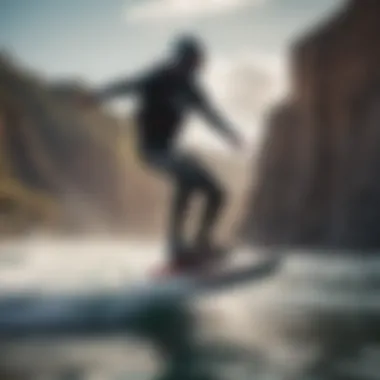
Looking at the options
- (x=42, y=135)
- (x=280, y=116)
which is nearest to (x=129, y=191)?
(x=42, y=135)

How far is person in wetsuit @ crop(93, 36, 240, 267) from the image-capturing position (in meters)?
2.03

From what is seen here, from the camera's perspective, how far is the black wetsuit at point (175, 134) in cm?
203

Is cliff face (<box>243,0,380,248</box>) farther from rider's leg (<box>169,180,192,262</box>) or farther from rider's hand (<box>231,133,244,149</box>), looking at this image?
rider's leg (<box>169,180,192,262</box>)

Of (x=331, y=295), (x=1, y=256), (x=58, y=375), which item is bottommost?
(x=58, y=375)

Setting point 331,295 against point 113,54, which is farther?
point 113,54

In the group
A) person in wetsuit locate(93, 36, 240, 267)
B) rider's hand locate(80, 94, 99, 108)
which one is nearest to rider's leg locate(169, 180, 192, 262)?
person in wetsuit locate(93, 36, 240, 267)

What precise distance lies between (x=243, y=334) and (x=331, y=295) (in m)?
0.24

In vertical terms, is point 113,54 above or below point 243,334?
above

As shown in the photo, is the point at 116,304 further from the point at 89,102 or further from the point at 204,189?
the point at 89,102

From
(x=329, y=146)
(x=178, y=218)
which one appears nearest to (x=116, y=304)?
(x=178, y=218)

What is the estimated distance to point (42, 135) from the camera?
214 centimetres

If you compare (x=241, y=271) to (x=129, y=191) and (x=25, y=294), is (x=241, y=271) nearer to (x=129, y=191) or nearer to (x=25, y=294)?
(x=129, y=191)

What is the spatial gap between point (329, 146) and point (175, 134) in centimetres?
39

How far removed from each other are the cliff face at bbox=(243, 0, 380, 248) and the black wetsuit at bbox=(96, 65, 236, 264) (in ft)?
0.40
